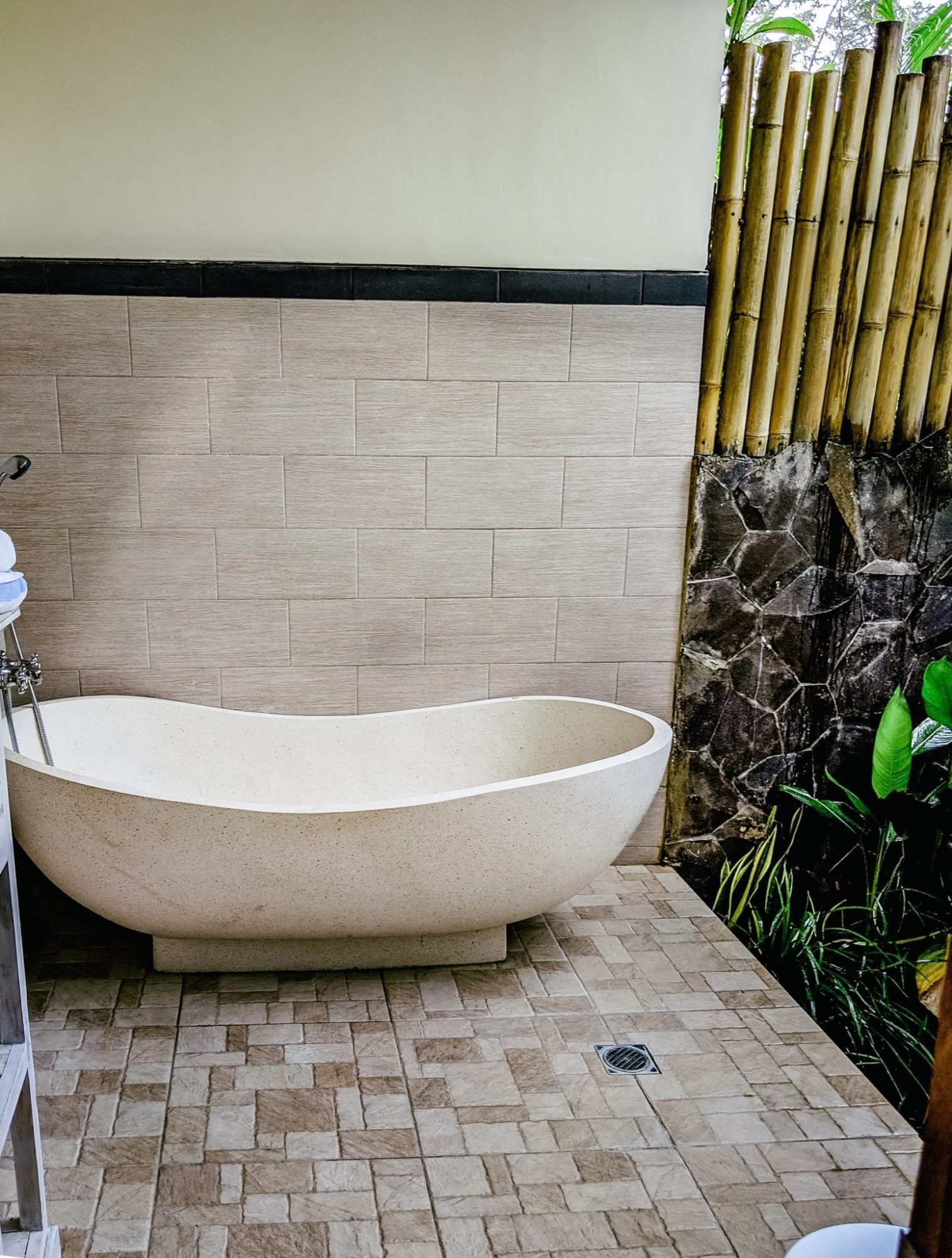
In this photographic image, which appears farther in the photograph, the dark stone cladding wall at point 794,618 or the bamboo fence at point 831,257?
the dark stone cladding wall at point 794,618

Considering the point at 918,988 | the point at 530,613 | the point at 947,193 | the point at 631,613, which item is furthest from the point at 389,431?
the point at 918,988

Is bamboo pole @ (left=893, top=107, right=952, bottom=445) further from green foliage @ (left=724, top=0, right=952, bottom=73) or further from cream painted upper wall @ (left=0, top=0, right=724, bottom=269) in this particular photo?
cream painted upper wall @ (left=0, top=0, right=724, bottom=269)

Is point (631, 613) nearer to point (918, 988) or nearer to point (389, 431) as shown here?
point (389, 431)

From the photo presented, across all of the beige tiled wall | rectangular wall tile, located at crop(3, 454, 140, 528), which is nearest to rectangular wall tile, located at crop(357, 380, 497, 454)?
the beige tiled wall

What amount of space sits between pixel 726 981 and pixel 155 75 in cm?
296

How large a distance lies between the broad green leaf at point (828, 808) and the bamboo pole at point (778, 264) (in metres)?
1.14

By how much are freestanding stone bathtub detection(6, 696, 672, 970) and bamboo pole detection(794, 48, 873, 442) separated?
45.5 inches

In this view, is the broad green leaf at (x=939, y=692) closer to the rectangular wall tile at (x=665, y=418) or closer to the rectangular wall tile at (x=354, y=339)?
the rectangular wall tile at (x=665, y=418)

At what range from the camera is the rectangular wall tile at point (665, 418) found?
3189mm

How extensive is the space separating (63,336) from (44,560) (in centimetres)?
65

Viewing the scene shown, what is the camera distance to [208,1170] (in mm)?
2033

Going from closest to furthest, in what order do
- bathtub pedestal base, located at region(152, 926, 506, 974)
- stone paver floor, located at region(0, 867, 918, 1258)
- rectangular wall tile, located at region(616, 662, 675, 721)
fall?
stone paver floor, located at region(0, 867, 918, 1258) < bathtub pedestal base, located at region(152, 926, 506, 974) < rectangular wall tile, located at region(616, 662, 675, 721)

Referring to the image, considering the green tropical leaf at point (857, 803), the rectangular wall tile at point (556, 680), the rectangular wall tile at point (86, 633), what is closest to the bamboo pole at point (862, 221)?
the rectangular wall tile at point (556, 680)

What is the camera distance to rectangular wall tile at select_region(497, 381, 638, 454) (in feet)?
10.3
